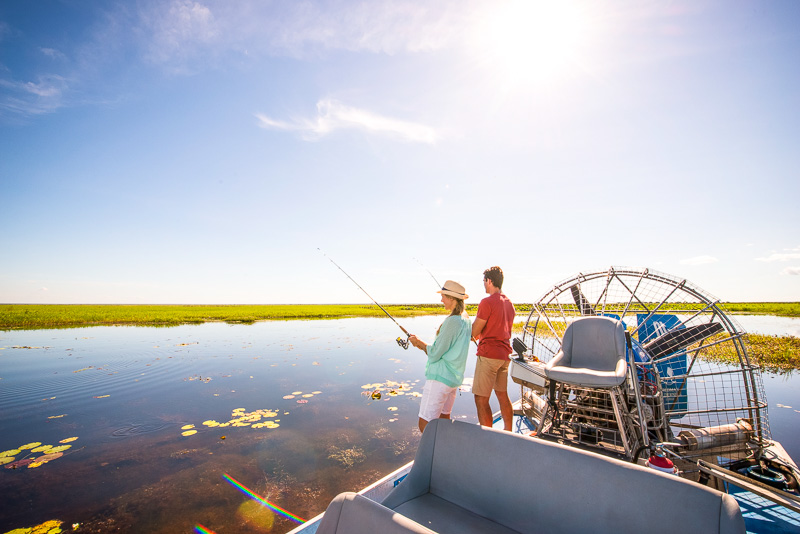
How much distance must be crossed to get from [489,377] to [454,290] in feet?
4.28

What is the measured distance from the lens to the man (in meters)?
3.89

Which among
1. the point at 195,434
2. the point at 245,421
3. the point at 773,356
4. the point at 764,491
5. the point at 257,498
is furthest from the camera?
the point at 773,356

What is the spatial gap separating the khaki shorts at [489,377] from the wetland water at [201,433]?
1658mm

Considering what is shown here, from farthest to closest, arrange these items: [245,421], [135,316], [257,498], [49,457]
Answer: [135,316] < [245,421] < [49,457] < [257,498]

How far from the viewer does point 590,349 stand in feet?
13.8

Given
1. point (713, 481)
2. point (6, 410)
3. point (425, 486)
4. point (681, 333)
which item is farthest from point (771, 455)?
point (6, 410)

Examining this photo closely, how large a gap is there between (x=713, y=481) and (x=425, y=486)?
9.78ft

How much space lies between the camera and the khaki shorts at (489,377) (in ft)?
12.8

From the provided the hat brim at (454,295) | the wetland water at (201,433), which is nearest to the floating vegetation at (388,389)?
the wetland water at (201,433)

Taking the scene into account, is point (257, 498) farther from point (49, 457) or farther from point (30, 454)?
point (30, 454)

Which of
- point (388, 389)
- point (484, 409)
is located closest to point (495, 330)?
point (484, 409)

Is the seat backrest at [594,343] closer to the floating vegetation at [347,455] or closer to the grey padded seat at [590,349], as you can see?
the grey padded seat at [590,349]

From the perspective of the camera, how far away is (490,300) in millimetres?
3924

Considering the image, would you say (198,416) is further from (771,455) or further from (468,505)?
(771,455)
